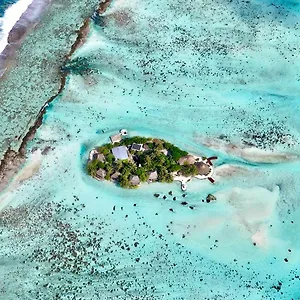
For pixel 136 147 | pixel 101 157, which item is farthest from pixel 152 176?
pixel 101 157

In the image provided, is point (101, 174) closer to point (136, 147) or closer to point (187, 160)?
point (136, 147)

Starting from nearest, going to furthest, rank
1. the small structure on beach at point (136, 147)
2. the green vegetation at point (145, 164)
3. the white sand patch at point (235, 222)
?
the white sand patch at point (235, 222) < the green vegetation at point (145, 164) < the small structure on beach at point (136, 147)

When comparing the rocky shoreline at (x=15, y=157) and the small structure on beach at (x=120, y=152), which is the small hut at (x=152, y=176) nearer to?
the small structure on beach at (x=120, y=152)

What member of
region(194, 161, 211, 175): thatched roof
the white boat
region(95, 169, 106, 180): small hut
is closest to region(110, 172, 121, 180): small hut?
region(95, 169, 106, 180): small hut

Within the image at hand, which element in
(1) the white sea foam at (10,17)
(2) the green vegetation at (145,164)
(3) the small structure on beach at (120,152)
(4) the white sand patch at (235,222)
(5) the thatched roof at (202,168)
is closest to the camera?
(4) the white sand patch at (235,222)

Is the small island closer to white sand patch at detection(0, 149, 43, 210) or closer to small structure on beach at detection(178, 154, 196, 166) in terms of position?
small structure on beach at detection(178, 154, 196, 166)

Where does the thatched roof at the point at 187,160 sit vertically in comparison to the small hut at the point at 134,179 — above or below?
below

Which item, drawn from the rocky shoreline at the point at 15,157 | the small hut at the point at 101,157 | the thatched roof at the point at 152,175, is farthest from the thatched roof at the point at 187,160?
the rocky shoreline at the point at 15,157
